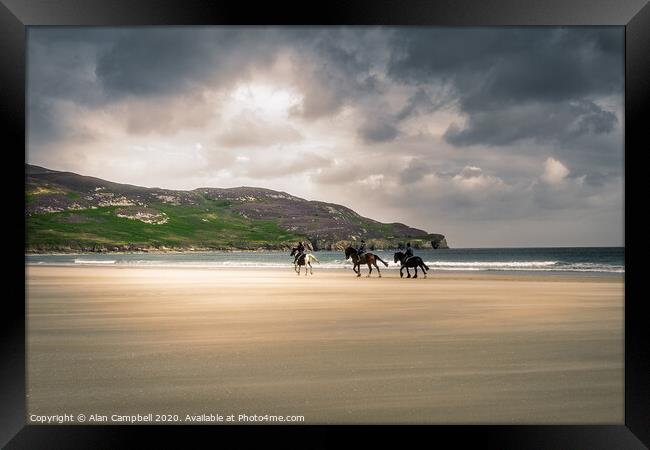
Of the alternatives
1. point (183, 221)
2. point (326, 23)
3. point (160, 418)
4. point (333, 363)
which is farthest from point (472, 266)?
point (183, 221)

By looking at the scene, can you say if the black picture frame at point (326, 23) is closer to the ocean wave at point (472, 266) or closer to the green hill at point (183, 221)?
the ocean wave at point (472, 266)

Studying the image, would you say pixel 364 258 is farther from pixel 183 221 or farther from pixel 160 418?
pixel 183 221

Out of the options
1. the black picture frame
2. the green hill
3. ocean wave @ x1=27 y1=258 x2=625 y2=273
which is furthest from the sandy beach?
the green hill

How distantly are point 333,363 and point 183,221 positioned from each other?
131 meters

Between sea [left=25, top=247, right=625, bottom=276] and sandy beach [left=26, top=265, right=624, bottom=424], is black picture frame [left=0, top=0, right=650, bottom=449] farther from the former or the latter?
sea [left=25, top=247, right=625, bottom=276]

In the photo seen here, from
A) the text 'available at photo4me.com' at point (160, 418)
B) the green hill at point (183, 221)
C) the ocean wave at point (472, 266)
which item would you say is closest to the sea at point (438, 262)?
the ocean wave at point (472, 266)

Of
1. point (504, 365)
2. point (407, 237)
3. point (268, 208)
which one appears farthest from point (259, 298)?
point (268, 208)

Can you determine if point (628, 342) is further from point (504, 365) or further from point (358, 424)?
point (358, 424)

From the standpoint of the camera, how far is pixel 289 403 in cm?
383

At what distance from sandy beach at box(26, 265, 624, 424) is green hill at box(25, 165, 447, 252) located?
2912 inches

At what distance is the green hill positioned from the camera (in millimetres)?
89500

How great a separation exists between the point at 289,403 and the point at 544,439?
1.82 metres

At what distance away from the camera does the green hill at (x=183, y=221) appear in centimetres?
8950

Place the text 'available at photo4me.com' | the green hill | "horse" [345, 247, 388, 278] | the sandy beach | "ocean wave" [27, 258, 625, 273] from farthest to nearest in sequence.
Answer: the green hill < "ocean wave" [27, 258, 625, 273] < "horse" [345, 247, 388, 278] < the sandy beach < the text 'available at photo4me.com'
